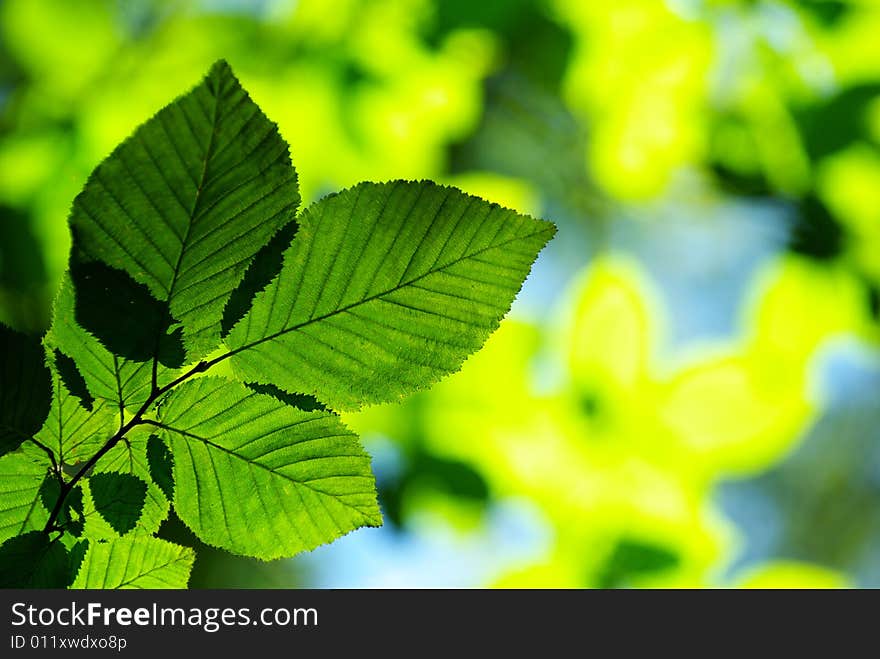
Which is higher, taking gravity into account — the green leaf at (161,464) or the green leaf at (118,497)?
the green leaf at (161,464)

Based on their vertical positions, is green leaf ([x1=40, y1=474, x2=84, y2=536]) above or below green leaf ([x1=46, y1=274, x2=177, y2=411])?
below

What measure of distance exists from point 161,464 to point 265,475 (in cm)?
3

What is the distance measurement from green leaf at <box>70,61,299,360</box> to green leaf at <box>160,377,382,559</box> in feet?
0.14

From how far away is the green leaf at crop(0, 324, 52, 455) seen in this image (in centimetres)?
19

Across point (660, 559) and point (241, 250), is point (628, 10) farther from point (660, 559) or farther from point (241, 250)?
point (241, 250)

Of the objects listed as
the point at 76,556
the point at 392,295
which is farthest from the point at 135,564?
the point at 392,295

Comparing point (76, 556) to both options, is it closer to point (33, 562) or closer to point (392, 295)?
point (33, 562)

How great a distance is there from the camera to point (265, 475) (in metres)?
0.22

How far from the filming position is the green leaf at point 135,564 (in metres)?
0.22

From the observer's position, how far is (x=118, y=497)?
0.22 m

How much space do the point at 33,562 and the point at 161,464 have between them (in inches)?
1.6

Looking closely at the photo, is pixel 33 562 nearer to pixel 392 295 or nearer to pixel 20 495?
pixel 20 495

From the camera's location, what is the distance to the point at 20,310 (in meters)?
1.16
